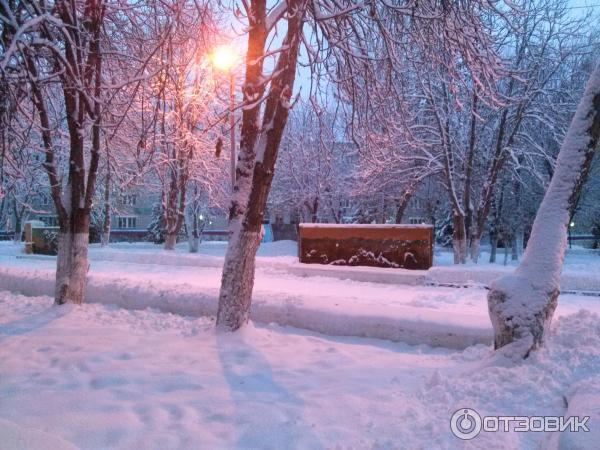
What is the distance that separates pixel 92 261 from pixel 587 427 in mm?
20345

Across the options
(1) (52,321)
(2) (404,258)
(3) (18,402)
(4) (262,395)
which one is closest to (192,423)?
(4) (262,395)

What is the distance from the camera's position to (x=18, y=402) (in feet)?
14.4

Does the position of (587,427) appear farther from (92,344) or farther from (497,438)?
(92,344)

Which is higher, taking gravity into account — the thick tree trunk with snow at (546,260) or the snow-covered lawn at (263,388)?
the thick tree trunk with snow at (546,260)

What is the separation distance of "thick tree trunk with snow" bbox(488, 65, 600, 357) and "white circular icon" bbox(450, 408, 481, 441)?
1.45 meters

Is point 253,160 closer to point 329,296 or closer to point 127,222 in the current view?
point 329,296

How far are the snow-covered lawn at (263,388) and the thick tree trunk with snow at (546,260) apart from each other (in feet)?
1.05

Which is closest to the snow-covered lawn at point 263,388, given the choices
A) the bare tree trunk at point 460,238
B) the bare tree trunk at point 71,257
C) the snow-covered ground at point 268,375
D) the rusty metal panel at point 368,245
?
the snow-covered ground at point 268,375

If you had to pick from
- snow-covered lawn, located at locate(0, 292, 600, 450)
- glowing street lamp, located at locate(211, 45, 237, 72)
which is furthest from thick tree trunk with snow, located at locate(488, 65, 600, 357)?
glowing street lamp, located at locate(211, 45, 237, 72)

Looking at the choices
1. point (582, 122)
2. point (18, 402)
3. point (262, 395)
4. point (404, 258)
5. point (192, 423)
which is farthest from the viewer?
point (404, 258)

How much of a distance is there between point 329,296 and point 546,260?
4.92 metres

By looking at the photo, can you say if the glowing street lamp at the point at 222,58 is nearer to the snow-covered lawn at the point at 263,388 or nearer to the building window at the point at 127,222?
the snow-covered lawn at the point at 263,388

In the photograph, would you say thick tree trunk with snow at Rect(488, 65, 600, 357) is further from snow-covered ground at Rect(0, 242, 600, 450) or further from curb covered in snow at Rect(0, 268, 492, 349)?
curb covered in snow at Rect(0, 268, 492, 349)

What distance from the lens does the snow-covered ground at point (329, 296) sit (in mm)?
7180
